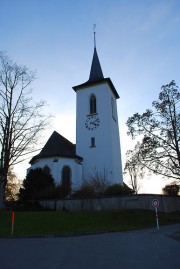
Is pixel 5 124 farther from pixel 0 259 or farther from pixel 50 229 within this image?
pixel 0 259

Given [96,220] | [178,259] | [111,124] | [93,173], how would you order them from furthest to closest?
[111,124] < [93,173] < [96,220] < [178,259]

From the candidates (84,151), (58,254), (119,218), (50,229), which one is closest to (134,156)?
(119,218)

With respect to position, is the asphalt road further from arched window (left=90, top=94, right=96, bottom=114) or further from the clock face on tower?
arched window (left=90, top=94, right=96, bottom=114)

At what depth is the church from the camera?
3603cm

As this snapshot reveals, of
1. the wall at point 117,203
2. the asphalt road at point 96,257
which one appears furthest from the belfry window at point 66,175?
the asphalt road at point 96,257

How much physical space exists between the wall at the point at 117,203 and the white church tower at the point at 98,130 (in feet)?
32.4

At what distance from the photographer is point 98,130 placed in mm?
39719

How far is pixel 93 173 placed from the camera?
37.0m

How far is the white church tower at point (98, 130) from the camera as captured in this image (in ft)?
123

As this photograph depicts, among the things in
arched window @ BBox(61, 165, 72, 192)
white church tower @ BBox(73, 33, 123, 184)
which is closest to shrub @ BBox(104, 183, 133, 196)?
white church tower @ BBox(73, 33, 123, 184)

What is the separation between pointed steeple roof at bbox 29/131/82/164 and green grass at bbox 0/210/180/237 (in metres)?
15.1

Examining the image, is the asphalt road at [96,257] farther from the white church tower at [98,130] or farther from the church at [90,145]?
the white church tower at [98,130]

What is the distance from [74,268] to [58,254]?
1.97 m

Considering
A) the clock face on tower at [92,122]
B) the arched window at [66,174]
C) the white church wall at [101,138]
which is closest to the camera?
Result: the arched window at [66,174]
